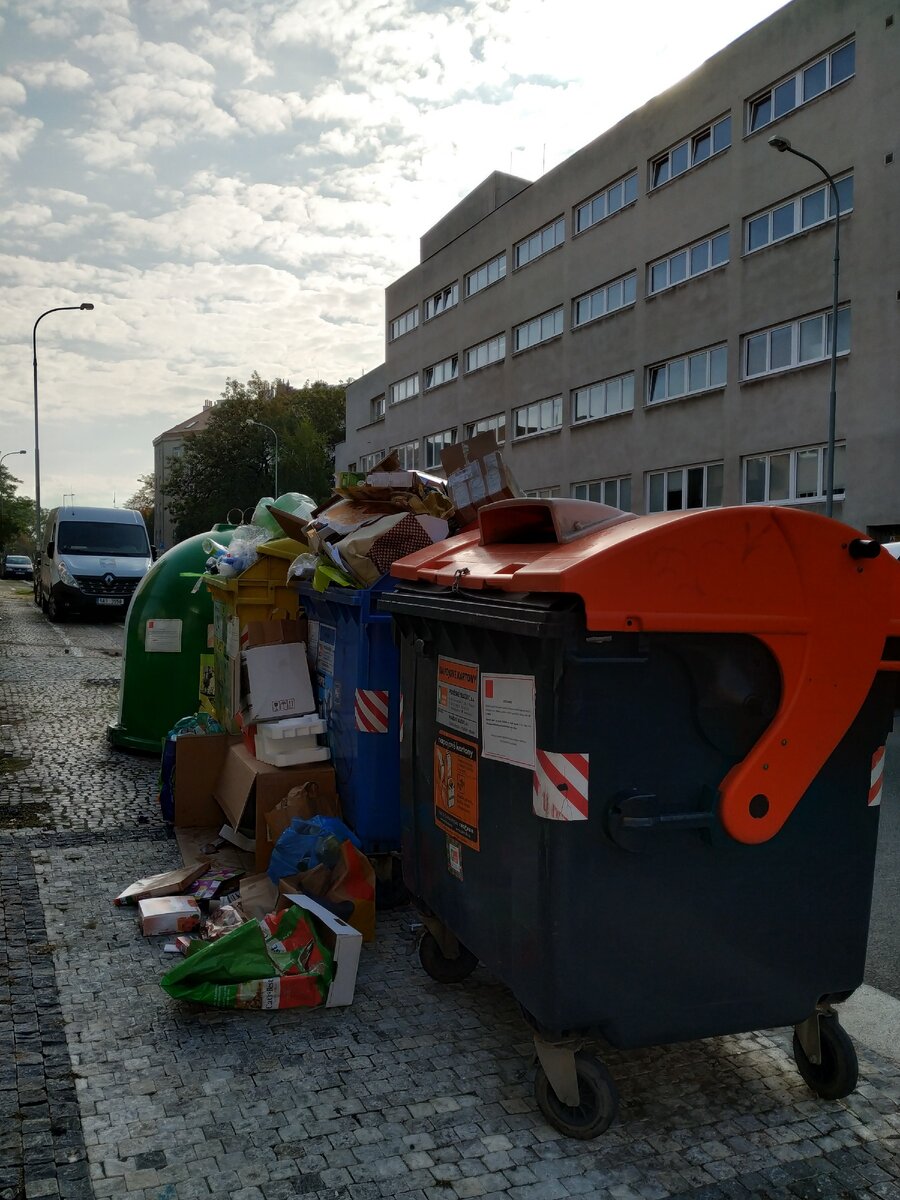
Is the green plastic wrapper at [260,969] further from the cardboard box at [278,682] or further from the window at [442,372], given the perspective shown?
the window at [442,372]

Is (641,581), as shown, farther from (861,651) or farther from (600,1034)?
(600,1034)

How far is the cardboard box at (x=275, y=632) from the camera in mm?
5855

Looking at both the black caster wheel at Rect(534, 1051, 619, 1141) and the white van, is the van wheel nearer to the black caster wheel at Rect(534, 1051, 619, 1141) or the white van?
the white van

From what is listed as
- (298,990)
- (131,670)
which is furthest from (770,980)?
(131,670)

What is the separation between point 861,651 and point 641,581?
2.42 feet

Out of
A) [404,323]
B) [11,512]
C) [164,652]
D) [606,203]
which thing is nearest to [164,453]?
[11,512]

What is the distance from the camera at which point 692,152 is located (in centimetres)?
2639

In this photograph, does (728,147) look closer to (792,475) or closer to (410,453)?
(792,475)

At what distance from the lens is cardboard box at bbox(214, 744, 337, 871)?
16.8 feet

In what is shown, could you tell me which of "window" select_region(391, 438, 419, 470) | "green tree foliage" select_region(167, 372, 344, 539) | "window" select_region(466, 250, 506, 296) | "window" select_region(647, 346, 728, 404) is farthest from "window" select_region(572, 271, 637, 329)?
"green tree foliage" select_region(167, 372, 344, 539)

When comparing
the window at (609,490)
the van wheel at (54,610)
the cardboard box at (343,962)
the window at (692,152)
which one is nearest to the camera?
the cardboard box at (343,962)

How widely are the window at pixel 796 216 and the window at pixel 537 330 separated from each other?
935 cm

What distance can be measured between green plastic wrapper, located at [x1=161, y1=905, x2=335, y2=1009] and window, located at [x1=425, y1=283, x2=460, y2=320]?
39668mm

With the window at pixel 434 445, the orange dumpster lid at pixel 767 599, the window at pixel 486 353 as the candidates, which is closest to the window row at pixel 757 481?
the window at pixel 486 353
